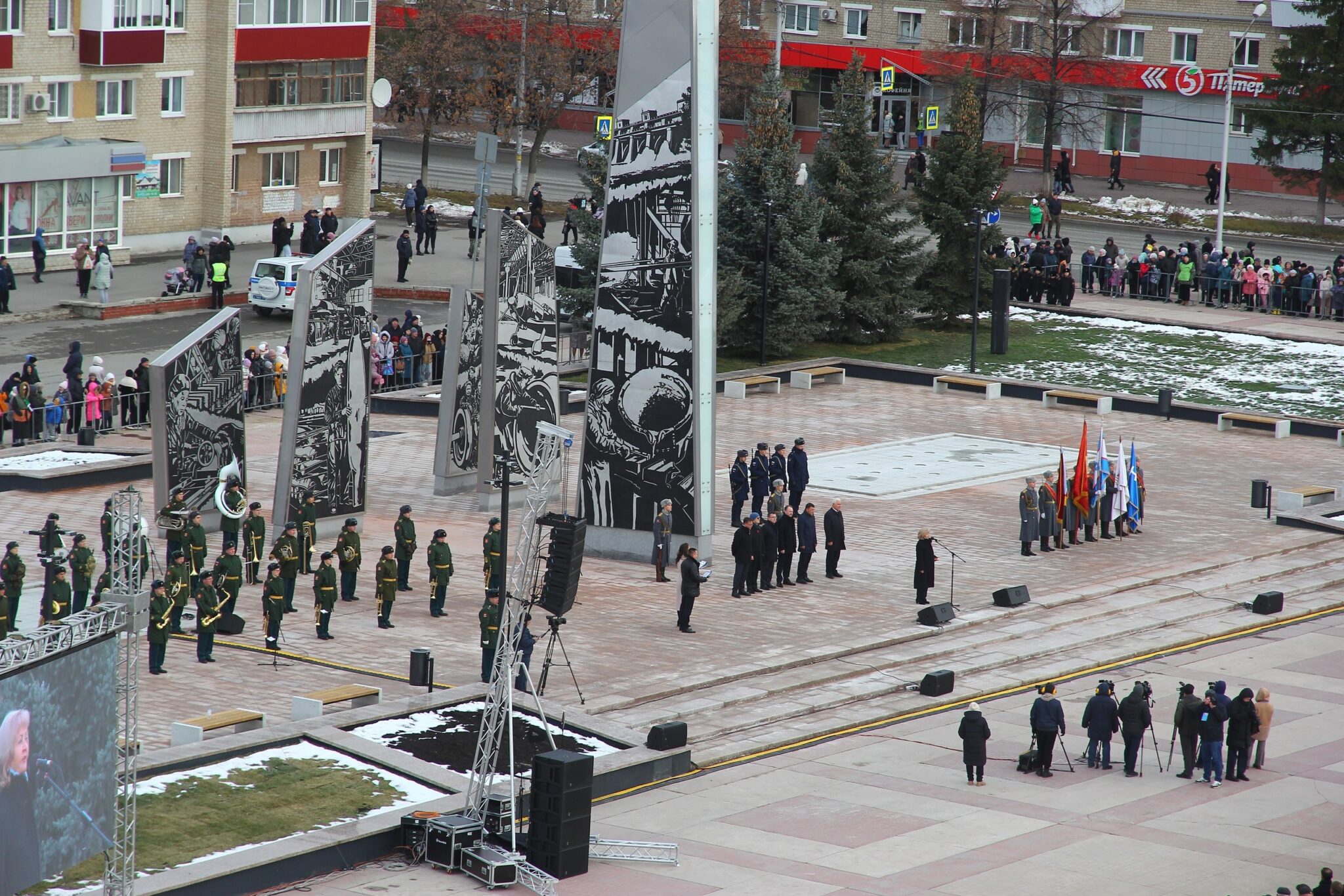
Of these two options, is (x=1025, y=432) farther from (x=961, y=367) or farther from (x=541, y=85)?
(x=541, y=85)

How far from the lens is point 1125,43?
74.9m

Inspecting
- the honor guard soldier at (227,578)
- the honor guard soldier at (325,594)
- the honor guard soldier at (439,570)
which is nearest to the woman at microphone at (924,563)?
the honor guard soldier at (439,570)

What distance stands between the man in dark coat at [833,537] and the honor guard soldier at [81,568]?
10666mm

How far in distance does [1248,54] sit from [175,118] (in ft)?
127

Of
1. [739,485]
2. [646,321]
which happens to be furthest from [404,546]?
[739,485]

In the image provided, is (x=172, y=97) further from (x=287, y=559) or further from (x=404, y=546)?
(x=287, y=559)

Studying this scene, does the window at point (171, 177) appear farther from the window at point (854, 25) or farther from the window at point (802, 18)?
the window at point (854, 25)

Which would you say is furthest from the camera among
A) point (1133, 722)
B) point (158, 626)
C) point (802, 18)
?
point (802, 18)

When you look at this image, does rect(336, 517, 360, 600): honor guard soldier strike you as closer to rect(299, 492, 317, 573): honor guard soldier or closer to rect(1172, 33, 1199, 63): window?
rect(299, 492, 317, 573): honor guard soldier

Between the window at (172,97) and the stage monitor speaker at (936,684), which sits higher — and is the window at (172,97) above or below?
above

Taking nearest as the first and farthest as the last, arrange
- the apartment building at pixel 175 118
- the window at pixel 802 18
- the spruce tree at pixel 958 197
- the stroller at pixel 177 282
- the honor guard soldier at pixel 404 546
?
the honor guard soldier at pixel 404 546 < the stroller at pixel 177 282 < the spruce tree at pixel 958 197 < the apartment building at pixel 175 118 < the window at pixel 802 18

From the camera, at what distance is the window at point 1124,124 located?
74688mm

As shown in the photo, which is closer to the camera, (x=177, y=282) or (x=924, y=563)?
(x=924, y=563)

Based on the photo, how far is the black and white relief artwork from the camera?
30344 millimetres
